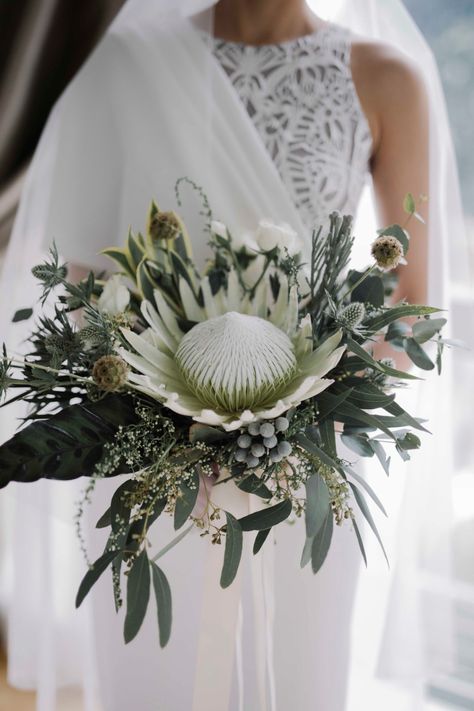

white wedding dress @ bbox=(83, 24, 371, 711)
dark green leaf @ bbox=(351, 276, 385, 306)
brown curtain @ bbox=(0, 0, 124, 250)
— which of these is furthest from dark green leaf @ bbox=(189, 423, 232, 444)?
brown curtain @ bbox=(0, 0, 124, 250)

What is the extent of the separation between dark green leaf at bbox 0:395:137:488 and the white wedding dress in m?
0.38

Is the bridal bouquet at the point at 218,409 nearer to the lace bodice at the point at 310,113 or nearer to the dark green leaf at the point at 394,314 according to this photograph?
the dark green leaf at the point at 394,314

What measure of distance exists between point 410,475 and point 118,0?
1025mm

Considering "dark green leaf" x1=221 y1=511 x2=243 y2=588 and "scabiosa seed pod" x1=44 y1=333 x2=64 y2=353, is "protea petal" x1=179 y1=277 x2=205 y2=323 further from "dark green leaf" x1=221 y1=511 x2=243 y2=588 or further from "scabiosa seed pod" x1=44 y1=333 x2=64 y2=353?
"dark green leaf" x1=221 y1=511 x2=243 y2=588

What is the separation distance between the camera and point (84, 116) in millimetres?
1096

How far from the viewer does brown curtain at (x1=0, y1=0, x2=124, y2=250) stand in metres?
1.28

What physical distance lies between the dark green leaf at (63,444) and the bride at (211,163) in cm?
38

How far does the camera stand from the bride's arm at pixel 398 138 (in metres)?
1.01

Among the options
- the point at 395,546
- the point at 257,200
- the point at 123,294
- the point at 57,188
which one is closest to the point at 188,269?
the point at 123,294

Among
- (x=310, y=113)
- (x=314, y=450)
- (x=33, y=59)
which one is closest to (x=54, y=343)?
(x=314, y=450)

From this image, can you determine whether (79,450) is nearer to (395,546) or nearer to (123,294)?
(123,294)

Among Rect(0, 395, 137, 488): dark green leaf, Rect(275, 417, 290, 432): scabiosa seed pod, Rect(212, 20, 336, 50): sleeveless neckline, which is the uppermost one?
Rect(212, 20, 336, 50): sleeveless neckline

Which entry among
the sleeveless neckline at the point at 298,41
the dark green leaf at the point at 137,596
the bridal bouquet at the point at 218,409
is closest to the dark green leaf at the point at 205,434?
the bridal bouquet at the point at 218,409

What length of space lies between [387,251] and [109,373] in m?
0.30
